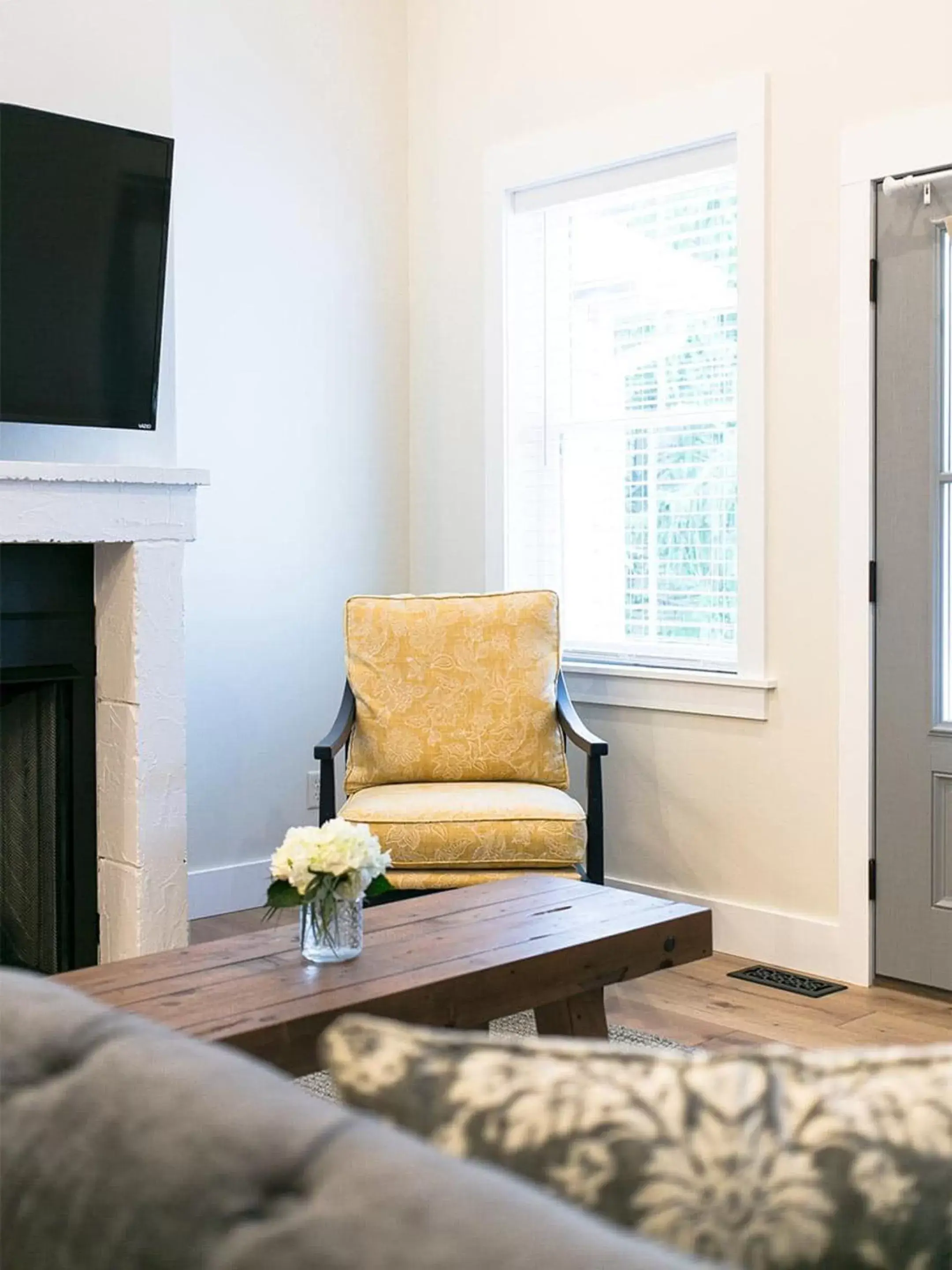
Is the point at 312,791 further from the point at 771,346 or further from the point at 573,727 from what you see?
the point at 771,346

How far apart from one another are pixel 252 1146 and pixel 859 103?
10.9ft

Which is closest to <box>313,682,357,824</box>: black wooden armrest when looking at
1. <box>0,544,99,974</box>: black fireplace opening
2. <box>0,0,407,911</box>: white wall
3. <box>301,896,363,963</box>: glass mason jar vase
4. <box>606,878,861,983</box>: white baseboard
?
<box>0,544,99,974</box>: black fireplace opening

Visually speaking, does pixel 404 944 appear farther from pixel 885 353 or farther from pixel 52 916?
pixel 885 353

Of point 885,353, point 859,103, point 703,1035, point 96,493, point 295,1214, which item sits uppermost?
point 859,103

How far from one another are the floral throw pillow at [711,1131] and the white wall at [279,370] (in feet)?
10.8

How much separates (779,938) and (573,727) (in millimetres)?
774

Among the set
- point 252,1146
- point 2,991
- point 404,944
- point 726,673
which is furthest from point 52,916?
point 252,1146

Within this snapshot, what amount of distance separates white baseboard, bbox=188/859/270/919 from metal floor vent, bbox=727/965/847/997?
4.63ft

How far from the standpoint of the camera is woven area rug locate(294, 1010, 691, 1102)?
2846mm

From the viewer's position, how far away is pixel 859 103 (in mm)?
3428

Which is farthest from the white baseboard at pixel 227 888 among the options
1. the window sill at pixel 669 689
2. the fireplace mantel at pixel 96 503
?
the fireplace mantel at pixel 96 503

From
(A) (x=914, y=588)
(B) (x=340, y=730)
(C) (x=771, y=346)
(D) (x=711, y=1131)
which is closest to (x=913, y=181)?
(C) (x=771, y=346)

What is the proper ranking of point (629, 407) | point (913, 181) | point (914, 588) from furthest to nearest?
1. point (629, 407)
2. point (914, 588)
3. point (913, 181)

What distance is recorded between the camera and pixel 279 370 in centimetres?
434
